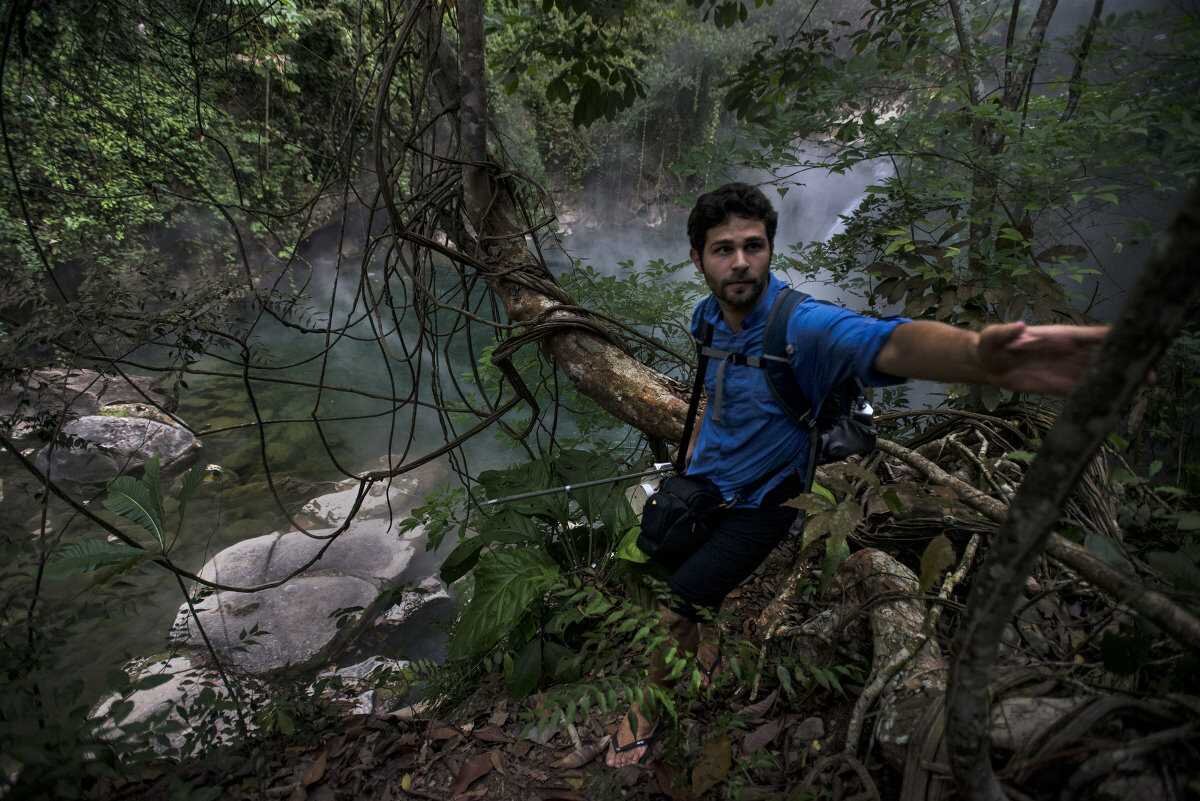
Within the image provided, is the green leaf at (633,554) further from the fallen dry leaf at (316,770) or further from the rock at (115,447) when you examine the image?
the rock at (115,447)

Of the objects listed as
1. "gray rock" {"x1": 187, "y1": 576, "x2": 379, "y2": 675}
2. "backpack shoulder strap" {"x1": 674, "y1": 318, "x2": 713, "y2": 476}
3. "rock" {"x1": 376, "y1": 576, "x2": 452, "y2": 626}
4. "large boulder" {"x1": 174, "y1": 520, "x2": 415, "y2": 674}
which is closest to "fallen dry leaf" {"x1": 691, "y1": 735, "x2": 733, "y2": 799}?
"backpack shoulder strap" {"x1": 674, "y1": 318, "x2": 713, "y2": 476}

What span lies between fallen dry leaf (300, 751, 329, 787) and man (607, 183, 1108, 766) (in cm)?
106

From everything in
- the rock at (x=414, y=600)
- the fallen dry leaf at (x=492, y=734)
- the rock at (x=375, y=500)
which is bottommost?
the rock at (x=414, y=600)

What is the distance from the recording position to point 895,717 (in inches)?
54.2

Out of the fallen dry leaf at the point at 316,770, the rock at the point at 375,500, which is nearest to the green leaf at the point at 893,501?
the fallen dry leaf at the point at 316,770

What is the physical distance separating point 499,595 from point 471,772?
60 cm

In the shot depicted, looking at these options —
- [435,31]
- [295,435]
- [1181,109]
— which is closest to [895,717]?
[1181,109]

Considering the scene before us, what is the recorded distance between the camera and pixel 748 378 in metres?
1.63

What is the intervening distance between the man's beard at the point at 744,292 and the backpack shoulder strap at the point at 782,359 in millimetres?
62

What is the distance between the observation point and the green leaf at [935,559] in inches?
53.9

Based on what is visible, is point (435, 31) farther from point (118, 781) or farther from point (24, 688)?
point (118, 781)

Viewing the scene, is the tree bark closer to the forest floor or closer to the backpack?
the backpack

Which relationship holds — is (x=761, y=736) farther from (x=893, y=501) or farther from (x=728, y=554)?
(x=893, y=501)

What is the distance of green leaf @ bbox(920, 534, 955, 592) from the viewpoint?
1.37m
